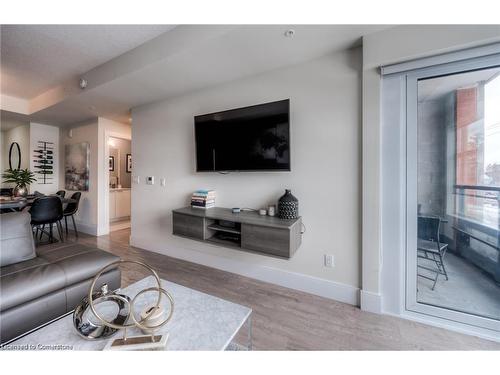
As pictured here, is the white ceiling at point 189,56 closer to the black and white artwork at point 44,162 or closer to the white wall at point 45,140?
the white wall at point 45,140

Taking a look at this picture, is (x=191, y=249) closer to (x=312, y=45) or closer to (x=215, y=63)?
(x=215, y=63)

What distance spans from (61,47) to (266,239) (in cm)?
299

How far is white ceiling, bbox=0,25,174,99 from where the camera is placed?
192cm

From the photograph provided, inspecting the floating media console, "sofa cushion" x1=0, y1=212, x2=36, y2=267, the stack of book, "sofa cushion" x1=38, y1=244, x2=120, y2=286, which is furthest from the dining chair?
"sofa cushion" x1=0, y1=212, x2=36, y2=267

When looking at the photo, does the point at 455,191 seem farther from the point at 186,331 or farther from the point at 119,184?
the point at 119,184

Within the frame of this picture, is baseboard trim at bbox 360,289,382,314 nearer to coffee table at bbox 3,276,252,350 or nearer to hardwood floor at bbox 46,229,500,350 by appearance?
hardwood floor at bbox 46,229,500,350

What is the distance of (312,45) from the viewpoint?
5.79 feet

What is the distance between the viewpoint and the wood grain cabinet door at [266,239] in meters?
1.72

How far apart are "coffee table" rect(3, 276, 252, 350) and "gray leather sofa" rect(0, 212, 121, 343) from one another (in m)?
0.49

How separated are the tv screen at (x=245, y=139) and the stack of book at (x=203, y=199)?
28 cm

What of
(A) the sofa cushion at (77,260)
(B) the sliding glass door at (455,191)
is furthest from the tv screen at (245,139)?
(A) the sofa cushion at (77,260)
